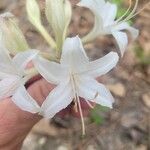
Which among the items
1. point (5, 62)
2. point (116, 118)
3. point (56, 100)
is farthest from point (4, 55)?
point (116, 118)

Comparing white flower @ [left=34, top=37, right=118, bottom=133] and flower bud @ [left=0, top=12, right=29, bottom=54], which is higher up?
flower bud @ [left=0, top=12, right=29, bottom=54]

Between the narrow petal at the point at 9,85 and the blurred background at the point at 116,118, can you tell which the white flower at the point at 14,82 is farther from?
the blurred background at the point at 116,118

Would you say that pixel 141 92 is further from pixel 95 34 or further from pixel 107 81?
pixel 95 34

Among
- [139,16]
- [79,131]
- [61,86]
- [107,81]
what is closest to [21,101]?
[61,86]

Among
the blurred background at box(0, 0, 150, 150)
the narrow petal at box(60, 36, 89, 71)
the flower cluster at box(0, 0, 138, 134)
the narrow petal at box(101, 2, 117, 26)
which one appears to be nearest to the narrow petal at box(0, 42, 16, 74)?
the flower cluster at box(0, 0, 138, 134)

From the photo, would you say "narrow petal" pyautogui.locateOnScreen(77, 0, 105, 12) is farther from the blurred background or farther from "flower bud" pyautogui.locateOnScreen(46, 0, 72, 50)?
the blurred background

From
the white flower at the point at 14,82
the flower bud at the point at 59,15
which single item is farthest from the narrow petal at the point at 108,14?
the white flower at the point at 14,82

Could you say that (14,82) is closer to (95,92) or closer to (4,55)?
(4,55)
